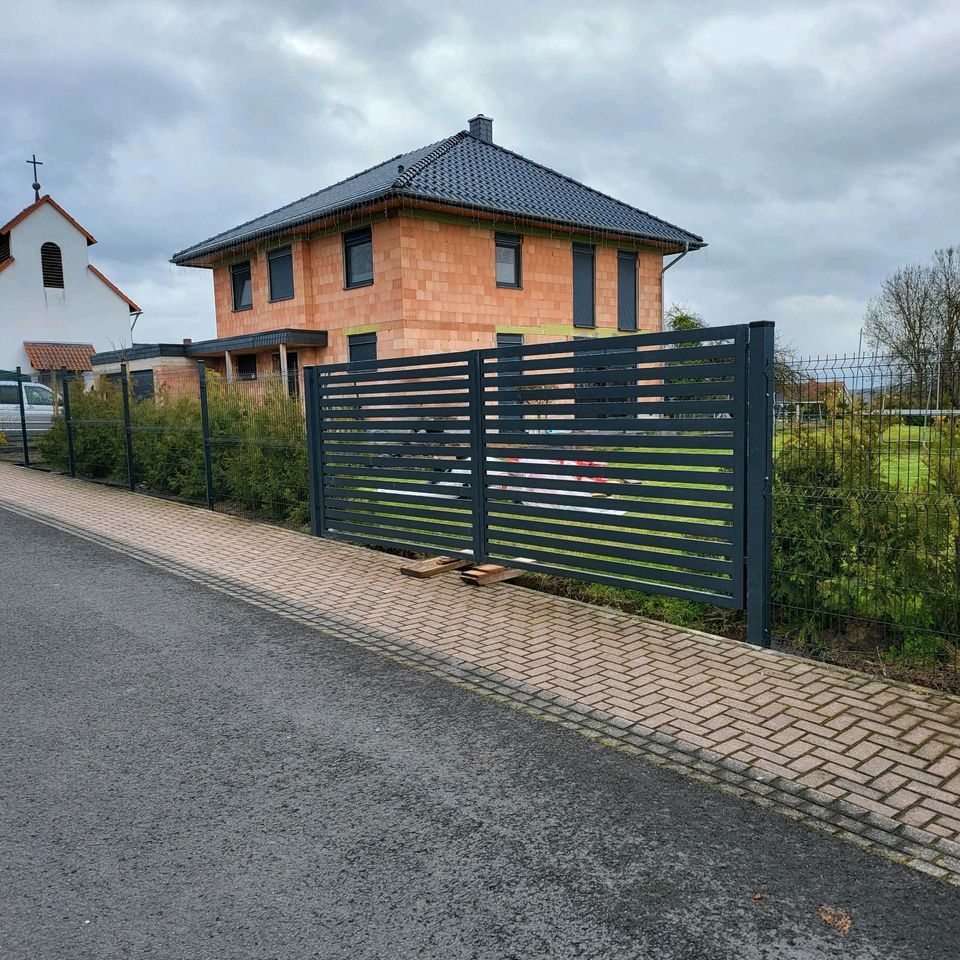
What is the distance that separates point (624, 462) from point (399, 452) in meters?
2.97

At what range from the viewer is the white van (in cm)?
2120

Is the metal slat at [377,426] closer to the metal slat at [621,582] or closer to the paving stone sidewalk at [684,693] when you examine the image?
the metal slat at [621,582]

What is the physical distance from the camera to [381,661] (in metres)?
5.50

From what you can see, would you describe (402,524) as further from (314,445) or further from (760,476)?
(760,476)

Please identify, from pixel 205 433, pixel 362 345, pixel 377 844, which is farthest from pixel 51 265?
pixel 377 844

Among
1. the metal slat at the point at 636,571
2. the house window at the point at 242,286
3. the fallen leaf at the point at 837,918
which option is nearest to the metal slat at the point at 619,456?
the metal slat at the point at 636,571

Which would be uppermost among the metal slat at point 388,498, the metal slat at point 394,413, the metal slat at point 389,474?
the metal slat at point 394,413

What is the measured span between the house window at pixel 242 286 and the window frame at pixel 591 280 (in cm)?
1004

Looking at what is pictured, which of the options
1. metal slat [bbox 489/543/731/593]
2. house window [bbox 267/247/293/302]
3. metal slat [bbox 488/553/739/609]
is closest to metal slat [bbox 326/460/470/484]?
metal slat [bbox 488/553/739/609]

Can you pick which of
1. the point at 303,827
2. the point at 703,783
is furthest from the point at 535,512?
the point at 303,827

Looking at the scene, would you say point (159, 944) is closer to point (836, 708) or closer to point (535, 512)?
point (836, 708)

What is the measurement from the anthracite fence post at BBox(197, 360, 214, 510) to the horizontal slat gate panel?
2892mm

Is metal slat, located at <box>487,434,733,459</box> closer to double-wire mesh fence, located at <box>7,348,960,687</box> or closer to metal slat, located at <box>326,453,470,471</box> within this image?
double-wire mesh fence, located at <box>7,348,960,687</box>

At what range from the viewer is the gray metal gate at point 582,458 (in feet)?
18.4
